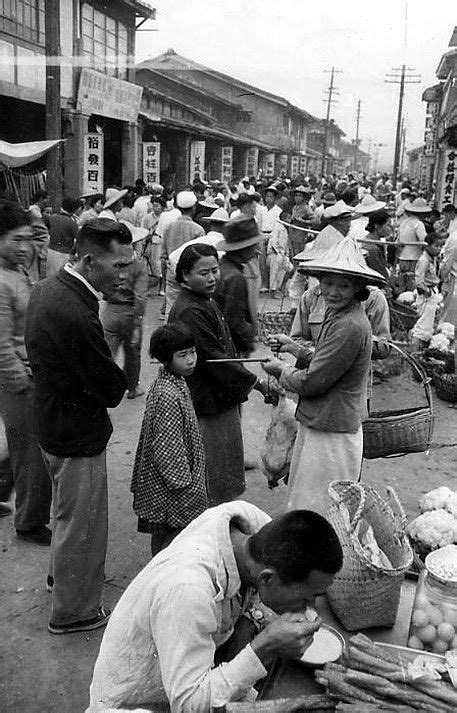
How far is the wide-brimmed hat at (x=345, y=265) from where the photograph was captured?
3.12 metres

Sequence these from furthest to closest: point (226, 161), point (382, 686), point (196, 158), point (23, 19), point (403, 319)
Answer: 1. point (226, 161)
2. point (196, 158)
3. point (23, 19)
4. point (403, 319)
5. point (382, 686)

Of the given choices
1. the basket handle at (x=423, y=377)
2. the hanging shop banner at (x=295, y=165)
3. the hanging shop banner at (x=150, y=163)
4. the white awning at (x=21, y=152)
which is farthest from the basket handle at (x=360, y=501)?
the hanging shop banner at (x=295, y=165)

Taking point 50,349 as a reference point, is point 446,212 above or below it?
above

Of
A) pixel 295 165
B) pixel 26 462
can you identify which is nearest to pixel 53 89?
pixel 26 462

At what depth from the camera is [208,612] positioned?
1.78 m

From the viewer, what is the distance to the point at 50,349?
3.07 metres

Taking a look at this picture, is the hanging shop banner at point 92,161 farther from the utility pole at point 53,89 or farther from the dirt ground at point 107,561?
the dirt ground at point 107,561

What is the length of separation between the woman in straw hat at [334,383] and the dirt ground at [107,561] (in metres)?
1.24

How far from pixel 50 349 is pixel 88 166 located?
12.9 m

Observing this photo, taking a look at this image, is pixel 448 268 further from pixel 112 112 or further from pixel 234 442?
pixel 112 112

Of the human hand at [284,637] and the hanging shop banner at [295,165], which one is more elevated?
the hanging shop banner at [295,165]

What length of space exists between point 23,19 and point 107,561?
41.5 ft

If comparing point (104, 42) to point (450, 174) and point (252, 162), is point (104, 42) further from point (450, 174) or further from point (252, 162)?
point (252, 162)

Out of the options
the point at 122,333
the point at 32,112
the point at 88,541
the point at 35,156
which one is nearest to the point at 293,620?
the point at 88,541
